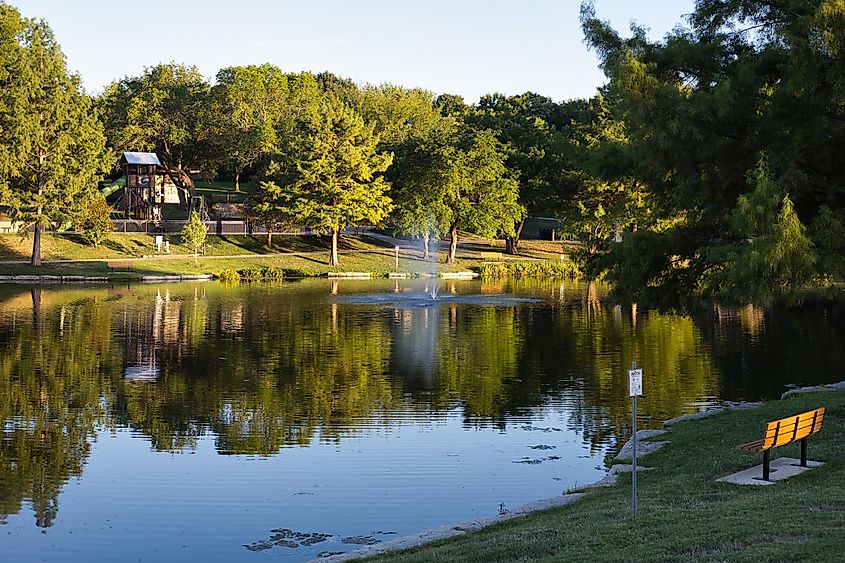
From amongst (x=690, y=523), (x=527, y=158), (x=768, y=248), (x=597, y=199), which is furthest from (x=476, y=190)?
(x=690, y=523)

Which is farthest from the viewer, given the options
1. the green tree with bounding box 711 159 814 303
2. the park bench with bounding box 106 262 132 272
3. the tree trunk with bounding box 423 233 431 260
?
the tree trunk with bounding box 423 233 431 260

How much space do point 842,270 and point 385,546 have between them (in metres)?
8.48

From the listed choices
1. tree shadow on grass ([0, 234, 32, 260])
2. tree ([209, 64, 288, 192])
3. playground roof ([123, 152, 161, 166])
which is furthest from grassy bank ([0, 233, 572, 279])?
tree ([209, 64, 288, 192])

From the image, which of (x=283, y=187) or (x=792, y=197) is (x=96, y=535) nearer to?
(x=792, y=197)

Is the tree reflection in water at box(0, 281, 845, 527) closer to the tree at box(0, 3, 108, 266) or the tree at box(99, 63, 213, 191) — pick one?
the tree at box(0, 3, 108, 266)

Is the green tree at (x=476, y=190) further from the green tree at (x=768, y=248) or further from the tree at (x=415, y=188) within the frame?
the green tree at (x=768, y=248)

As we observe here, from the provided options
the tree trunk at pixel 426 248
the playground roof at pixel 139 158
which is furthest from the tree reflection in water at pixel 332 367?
the playground roof at pixel 139 158

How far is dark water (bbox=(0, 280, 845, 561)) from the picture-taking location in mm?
15617

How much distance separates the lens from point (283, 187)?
77188mm

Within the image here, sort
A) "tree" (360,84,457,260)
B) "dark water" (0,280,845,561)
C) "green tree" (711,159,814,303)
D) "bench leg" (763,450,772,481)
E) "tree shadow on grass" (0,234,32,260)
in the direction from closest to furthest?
1. "bench leg" (763,450,772,481)
2. "dark water" (0,280,845,561)
3. "green tree" (711,159,814,303)
4. "tree shadow on grass" (0,234,32,260)
5. "tree" (360,84,457,260)

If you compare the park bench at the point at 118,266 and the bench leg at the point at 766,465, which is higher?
the park bench at the point at 118,266

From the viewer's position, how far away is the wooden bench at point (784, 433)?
1359 centimetres

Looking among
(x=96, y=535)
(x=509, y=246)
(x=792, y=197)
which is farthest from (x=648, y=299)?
(x=509, y=246)

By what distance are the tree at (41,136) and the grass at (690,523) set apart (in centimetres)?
5432
